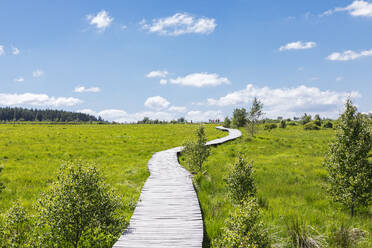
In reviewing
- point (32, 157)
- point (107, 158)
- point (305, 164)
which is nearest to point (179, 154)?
point (107, 158)

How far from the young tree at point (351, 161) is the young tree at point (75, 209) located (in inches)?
334

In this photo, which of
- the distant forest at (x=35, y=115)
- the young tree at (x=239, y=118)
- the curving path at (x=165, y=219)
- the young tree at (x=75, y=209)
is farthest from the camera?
the distant forest at (x=35, y=115)

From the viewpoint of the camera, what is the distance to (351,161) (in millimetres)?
8812

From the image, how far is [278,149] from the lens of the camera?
24078mm

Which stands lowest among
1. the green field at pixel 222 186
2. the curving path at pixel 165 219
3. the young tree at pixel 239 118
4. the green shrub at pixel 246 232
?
the green field at pixel 222 186

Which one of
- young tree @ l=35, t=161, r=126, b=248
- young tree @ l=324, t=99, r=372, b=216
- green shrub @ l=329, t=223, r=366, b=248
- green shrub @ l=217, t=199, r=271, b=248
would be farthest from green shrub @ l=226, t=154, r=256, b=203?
young tree @ l=35, t=161, r=126, b=248

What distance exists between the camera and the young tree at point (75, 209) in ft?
17.3

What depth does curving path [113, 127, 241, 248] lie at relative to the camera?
5684mm

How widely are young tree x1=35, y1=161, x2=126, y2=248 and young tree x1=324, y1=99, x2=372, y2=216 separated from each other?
27.9ft

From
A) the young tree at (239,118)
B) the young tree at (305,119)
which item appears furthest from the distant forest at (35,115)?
the young tree at (305,119)

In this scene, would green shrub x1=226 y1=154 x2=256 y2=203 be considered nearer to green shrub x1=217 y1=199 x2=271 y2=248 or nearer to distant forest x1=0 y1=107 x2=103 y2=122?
green shrub x1=217 y1=199 x2=271 y2=248

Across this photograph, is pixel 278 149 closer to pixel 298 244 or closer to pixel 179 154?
pixel 179 154

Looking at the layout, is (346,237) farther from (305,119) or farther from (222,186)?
(305,119)

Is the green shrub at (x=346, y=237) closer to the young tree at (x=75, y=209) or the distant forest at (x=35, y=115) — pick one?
the young tree at (x=75, y=209)
